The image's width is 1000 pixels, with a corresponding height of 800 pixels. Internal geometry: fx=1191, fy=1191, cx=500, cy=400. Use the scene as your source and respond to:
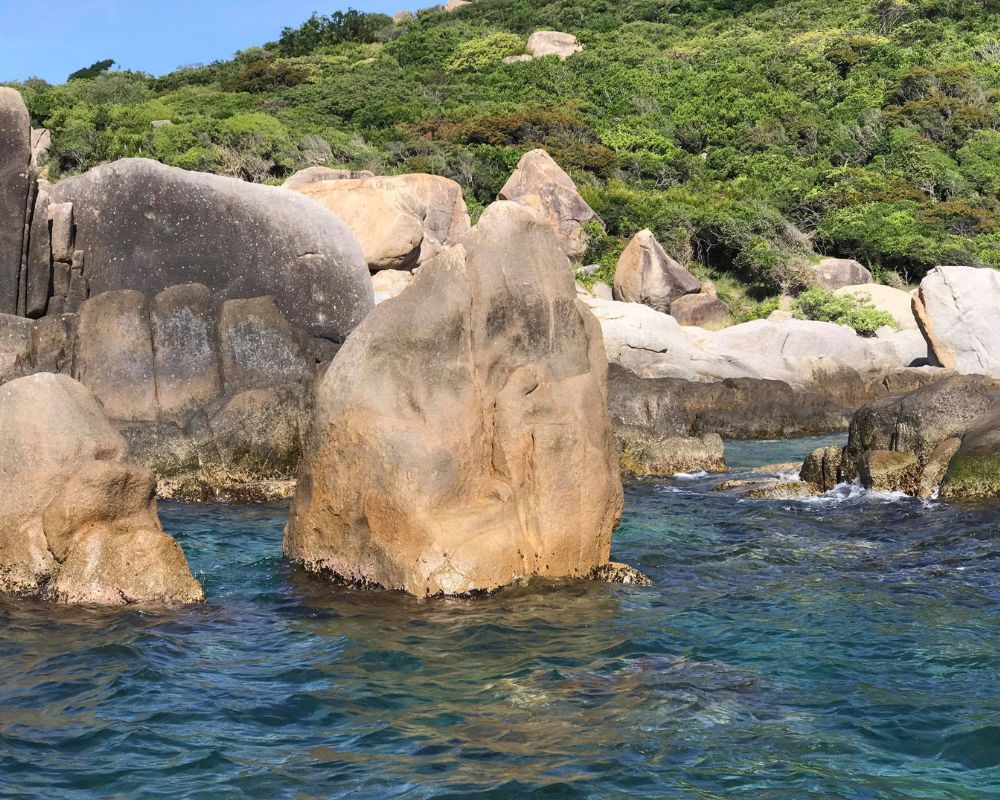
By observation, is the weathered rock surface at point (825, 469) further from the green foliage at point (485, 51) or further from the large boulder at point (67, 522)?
the green foliage at point (485, 51)

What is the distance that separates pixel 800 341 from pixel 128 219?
67.1 ft

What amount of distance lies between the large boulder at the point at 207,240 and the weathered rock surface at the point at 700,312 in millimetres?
22368

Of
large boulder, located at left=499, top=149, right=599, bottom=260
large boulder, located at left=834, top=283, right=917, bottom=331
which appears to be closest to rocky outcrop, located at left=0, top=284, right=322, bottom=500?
large boulder, located at left=834, top=283, right=917, bottom=331

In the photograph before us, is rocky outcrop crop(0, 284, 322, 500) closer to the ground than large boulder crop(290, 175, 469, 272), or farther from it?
closer to the ground

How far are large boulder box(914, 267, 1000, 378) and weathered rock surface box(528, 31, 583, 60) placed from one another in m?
50.5

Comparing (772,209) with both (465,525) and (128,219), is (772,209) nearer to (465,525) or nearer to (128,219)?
(128,219)

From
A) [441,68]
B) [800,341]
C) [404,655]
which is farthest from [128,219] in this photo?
[441,68]

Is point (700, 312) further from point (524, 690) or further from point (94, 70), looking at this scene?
point (94, 70)

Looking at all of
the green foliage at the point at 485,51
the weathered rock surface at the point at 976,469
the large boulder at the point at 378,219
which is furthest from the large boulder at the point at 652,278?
the green foliage at the point at 485,51

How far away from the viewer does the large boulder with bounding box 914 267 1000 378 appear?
3161cm

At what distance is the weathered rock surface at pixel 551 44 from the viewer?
79.0 metres

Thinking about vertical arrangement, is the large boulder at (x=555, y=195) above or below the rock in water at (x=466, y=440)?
above

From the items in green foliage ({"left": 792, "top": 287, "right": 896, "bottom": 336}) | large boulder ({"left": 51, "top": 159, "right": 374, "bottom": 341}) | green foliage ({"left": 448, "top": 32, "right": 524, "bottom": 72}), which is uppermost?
green foliage ({"left": 448, "top": 32, "right": 524, "bottom": 72})

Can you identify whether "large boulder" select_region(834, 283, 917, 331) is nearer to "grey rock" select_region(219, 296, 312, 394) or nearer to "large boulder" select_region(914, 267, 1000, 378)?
"large boulder" select_region(914, 267, 1000, 378)
